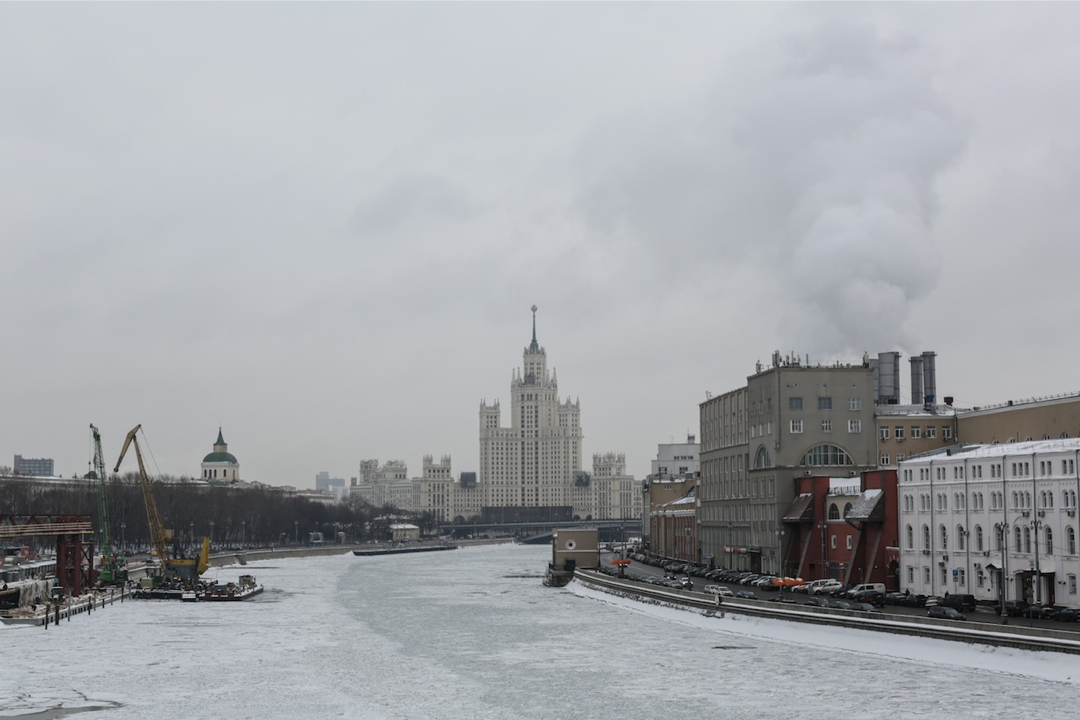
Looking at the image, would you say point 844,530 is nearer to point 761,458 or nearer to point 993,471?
point 993,471

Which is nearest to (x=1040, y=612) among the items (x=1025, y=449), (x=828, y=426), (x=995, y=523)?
(x=995, y=523)

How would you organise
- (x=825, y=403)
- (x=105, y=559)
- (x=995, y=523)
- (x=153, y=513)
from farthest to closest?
(x=153, y=513) → (x=105, y=559) → (x=825, y=403) → (x=995, y=523)

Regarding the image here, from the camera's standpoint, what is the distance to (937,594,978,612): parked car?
74.9 meters

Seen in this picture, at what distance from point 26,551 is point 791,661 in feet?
369

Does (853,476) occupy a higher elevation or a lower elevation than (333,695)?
higher

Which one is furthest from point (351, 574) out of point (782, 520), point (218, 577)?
point (782, 520)

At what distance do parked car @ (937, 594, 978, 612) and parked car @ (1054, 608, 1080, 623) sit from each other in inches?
289

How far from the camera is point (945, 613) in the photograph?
2685 inches

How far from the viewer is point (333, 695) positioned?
188ft

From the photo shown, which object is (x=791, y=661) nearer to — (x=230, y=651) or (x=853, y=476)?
(x=230, y=651)

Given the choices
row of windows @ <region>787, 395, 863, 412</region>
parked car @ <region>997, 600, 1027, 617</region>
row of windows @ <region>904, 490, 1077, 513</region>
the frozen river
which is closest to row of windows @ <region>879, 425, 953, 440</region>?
row of windows @ <region>787, 395, 863, 412</region>

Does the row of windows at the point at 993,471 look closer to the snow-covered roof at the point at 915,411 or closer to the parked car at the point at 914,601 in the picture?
the parked car at the point at 914,601

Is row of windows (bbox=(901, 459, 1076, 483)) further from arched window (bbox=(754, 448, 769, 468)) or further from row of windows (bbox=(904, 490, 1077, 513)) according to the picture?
arched window (bbox=(754, 448, 769, 468))

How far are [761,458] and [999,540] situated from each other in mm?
43047
